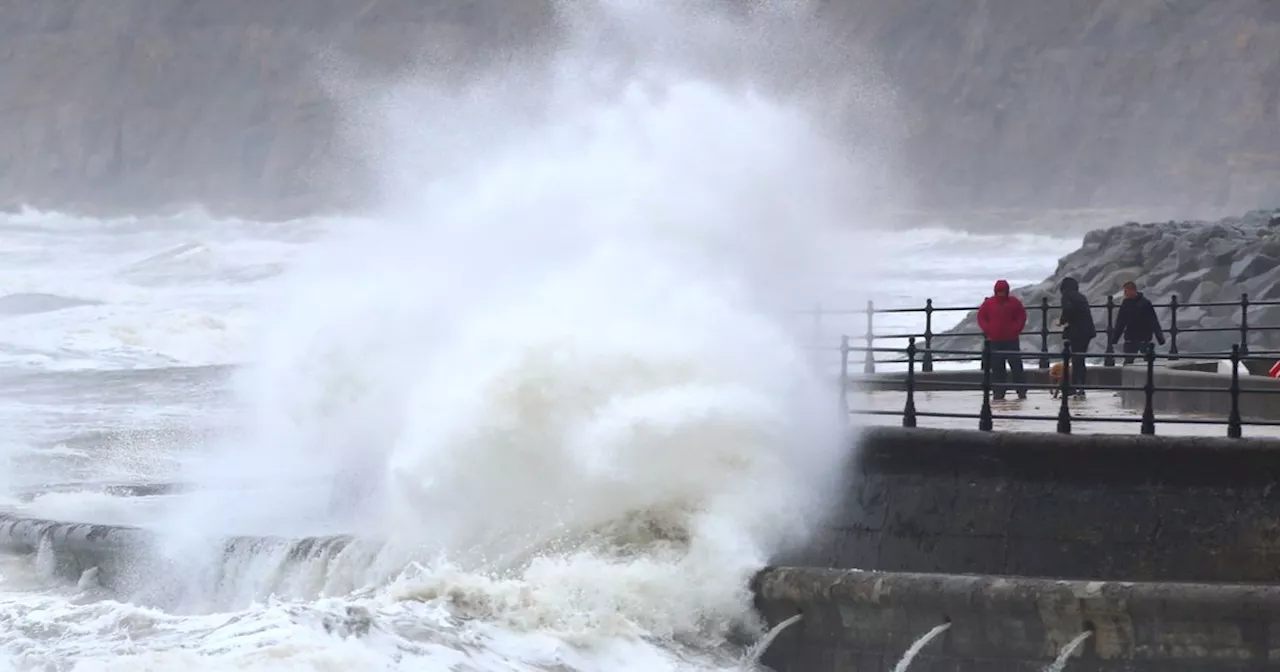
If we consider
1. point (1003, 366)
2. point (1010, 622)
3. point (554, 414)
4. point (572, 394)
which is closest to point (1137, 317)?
point (1003, 366)

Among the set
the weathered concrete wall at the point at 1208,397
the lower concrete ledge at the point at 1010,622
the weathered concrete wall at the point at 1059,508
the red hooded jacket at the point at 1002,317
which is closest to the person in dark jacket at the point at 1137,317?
the red hooded jacket at the point at 1002,317

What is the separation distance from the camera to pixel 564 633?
9.40m

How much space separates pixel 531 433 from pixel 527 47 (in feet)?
334

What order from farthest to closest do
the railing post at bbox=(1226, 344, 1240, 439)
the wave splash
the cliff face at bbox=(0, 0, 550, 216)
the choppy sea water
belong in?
the cliff face at bbox=(0, 0, 550, 216)
the wave splash
the railing post at bbox=(1226, 344, 1240, 439)
the choppy sea water

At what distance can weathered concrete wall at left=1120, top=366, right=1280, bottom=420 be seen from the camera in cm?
1137

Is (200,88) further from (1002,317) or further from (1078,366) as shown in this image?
(1002,317)

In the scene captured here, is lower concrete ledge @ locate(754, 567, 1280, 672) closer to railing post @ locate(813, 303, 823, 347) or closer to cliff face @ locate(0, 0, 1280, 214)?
railing post @ locate(813, 303, 823, 347)

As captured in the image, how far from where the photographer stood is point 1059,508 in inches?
379

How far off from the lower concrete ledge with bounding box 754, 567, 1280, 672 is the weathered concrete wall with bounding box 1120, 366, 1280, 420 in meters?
2.67

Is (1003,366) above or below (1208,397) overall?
above

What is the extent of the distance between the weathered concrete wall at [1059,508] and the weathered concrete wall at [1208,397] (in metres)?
1.73

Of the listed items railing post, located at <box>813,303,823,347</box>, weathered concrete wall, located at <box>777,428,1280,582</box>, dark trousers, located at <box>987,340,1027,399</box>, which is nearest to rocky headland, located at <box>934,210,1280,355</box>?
dark trousers, located at <box>987,340,1027,399</box>

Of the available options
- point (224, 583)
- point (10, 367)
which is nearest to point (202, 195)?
point (10, 367)

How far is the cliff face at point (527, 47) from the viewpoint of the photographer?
88625 millimetres
